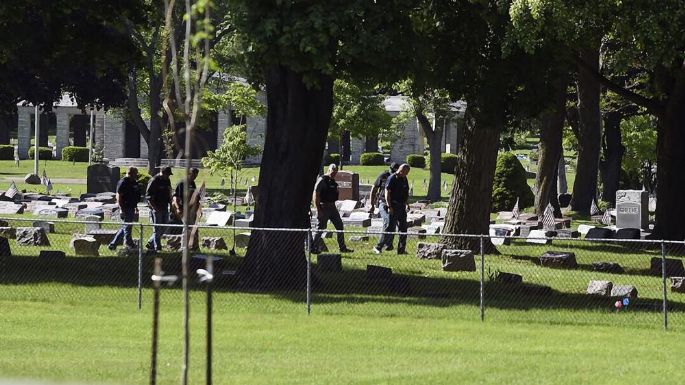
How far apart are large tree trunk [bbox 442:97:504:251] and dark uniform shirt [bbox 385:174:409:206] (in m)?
1.21

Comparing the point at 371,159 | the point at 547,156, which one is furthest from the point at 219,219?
the point at 371,159

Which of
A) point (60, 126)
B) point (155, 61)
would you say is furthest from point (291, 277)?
point (60, 126)

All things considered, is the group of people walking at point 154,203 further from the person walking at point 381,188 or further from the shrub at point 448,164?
the shrub at point 448,164

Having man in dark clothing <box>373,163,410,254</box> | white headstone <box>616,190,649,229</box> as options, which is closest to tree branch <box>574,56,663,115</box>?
man in dark clothing <box>373,163,410,254</box>

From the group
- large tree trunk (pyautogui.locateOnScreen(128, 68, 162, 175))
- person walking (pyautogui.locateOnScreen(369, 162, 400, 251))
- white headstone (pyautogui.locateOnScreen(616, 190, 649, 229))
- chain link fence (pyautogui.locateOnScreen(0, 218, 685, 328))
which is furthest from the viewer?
large tree trunk (pyautogui.locateOnScreen(128, 68, 162, 175))

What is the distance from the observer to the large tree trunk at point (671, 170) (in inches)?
1227

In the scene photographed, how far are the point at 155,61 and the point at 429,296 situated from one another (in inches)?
1735

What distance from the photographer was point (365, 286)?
837 inches

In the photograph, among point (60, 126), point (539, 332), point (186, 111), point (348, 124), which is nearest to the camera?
point (186, 111)

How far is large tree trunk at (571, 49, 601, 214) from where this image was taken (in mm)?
45000

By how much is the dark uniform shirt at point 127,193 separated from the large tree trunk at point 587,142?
18.8 metres

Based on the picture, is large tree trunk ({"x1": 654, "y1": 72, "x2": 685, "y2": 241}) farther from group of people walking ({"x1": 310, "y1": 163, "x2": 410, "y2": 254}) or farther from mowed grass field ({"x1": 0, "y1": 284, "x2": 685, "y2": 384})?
mowed grass field ({"x1": 0, "y1": 284, "x2": 685, "y2": 384})

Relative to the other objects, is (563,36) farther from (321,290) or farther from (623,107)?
(623,107)

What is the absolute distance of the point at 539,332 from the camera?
57.2 ft
